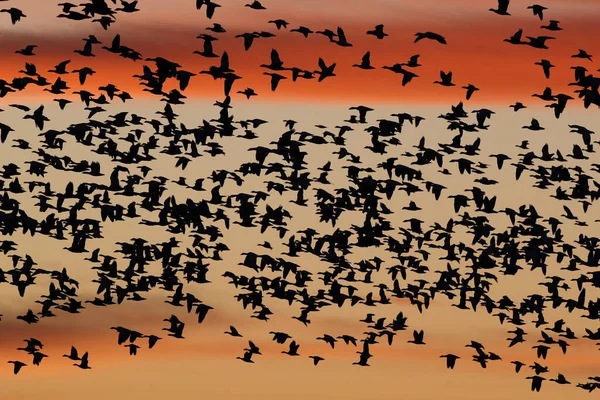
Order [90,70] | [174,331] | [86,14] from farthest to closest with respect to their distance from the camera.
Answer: [174,331], [90,70], [86,14]

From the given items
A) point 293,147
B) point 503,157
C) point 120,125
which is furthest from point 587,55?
point 120,125

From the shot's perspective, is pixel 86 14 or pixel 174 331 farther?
pixel 174 331

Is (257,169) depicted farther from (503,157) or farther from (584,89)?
(584,89)

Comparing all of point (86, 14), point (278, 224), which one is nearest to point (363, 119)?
point (278, 224)

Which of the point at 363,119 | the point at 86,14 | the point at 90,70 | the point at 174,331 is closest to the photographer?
the point at 86,14

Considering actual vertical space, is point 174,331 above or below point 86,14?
below

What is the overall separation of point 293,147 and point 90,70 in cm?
1265

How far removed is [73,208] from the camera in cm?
8331

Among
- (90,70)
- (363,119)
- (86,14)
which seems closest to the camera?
(86,14)

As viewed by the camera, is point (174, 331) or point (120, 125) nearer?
point (120, 125)

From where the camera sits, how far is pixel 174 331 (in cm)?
8069

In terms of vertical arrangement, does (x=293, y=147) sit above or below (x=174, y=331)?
above

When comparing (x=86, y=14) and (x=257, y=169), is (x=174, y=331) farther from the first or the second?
(x=86, y=14)

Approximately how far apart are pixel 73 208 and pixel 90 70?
58.0ft
